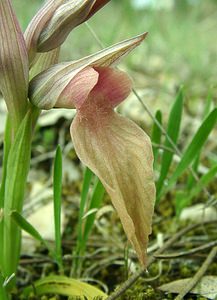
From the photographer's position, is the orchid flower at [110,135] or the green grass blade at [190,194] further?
the green grass blade at [190,194]

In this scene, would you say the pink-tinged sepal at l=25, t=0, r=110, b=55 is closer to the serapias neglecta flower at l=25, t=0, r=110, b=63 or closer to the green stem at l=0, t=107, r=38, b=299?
the serapias neglecta flower at l=25, t=0, r=110, b=63

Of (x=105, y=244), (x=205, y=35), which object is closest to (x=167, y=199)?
(x=105, y=244)

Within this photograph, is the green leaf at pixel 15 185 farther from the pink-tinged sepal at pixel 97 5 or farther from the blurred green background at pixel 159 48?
the blurred green background at pixel 159 48

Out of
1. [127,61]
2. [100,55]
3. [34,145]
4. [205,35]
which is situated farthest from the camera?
[205,35]

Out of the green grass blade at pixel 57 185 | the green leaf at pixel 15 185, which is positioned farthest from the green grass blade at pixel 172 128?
the green leaf at pixel 15 185

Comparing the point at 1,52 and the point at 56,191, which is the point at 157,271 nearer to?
the point at 56,191

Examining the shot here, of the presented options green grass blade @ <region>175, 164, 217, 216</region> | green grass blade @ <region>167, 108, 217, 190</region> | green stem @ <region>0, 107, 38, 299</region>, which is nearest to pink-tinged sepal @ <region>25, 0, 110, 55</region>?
green stem @ <region>0, 107, 38, 299</region>
